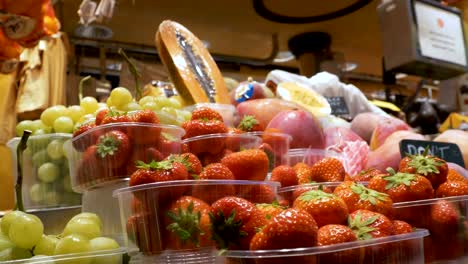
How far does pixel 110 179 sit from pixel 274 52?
18.7ft

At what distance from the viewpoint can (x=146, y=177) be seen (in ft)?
2.51

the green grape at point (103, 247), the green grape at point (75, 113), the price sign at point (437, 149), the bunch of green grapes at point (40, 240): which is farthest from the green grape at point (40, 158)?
the price sign at point (437, 149)

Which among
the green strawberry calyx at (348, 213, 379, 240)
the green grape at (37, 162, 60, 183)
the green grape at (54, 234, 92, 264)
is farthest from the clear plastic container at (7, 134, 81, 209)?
the green strawberry calyx at (348, 213, 379, 240)

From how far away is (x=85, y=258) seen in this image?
67 centimetres

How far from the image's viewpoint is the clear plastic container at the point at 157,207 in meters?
0.74

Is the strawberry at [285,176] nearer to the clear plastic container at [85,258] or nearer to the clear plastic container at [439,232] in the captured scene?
the clear plastic container at [439,232]

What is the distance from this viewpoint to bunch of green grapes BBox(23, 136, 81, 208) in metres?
1.19

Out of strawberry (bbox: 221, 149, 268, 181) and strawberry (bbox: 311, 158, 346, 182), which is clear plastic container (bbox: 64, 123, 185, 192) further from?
strawberry (bbox: 311, 158, 346, 182)

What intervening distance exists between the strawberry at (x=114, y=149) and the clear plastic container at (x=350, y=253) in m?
0.37

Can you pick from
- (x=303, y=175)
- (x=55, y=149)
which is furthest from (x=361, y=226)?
(x=55, y=149)

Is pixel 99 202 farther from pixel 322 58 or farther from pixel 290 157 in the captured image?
pixel 322 58

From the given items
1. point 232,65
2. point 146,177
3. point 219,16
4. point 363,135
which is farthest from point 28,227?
point 232,65

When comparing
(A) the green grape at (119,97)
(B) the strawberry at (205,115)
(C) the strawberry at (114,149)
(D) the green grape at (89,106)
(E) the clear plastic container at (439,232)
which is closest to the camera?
(E) the clear plastic container at (439,232)

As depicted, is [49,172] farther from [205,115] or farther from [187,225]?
[187,225]
